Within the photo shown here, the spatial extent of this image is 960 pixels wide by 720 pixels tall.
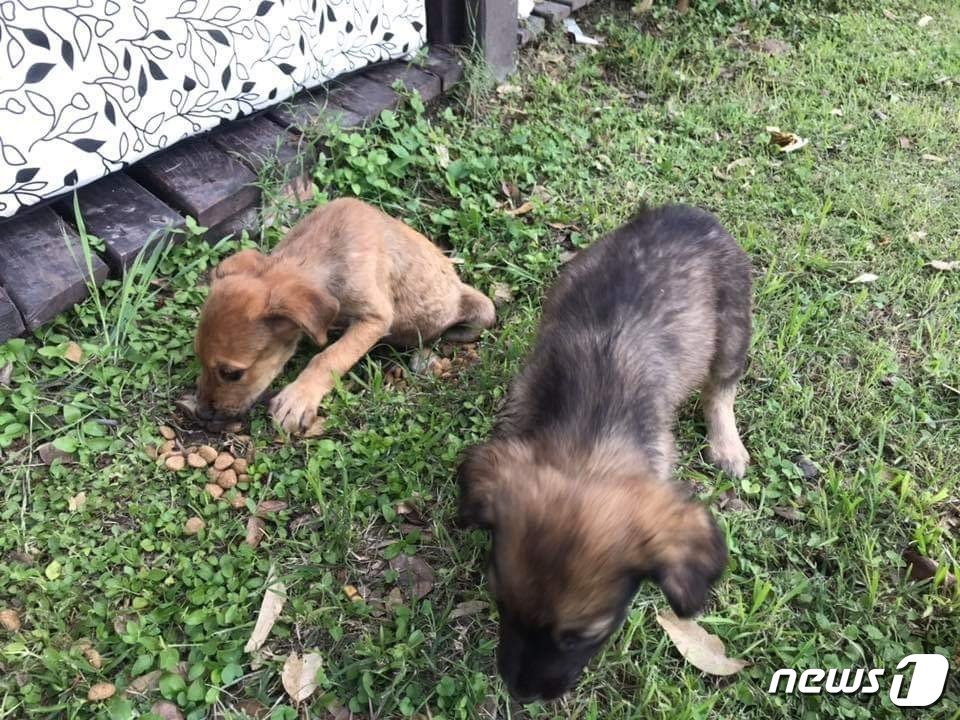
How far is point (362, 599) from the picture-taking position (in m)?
2.88

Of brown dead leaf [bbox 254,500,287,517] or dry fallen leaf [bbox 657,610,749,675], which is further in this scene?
brown dead leaf [bbox 254,500,287,517]

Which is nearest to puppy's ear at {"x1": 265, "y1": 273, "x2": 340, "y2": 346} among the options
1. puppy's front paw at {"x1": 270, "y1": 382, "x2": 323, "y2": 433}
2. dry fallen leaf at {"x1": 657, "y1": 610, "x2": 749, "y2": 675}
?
puppy's front paw at {"x1": 270, "y1": 382, "x2": 323, "y2": 433}

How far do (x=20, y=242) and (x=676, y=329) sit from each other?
3273 mm

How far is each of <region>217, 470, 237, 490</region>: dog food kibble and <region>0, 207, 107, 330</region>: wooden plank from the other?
123 cm

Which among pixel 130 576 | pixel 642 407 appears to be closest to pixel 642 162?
pixel 642 407

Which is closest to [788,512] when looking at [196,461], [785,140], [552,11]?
[196,461]

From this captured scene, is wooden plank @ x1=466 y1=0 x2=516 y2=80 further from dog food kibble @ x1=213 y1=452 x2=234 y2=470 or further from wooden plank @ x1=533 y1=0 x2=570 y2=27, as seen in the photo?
dog food kibble @ x1=213 y1=452 x2=234 y2=470

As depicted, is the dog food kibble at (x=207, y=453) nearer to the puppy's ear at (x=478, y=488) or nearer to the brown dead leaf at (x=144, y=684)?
the brown dead leaf at (x=144, y=684)

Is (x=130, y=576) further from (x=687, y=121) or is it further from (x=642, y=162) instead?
(x=687, y=121)

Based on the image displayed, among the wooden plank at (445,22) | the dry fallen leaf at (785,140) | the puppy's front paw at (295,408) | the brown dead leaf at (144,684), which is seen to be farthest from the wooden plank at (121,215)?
the dry fallen leaf at (785,140)

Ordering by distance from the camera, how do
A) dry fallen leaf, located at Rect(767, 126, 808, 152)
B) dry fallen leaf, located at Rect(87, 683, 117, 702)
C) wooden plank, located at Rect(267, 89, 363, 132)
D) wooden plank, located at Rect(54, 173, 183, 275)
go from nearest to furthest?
dry fallen leaf, located at Rect(87, 683, 117, 702) < wooden plank, located at Rect(54, 173, 183, 275) < wooden plank, located at Rect(267, 89, 363, 132) < dry fallen leaf, located at Rect(767, 126, 808, 152)

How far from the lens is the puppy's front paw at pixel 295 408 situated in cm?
345

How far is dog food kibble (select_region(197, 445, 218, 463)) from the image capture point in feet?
10.8

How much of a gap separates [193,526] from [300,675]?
0.82 metres
